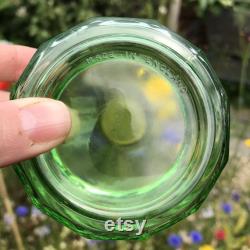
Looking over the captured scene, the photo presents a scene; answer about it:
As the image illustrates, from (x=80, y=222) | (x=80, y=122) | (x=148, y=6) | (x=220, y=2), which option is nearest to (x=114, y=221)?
(x=80, y=222)

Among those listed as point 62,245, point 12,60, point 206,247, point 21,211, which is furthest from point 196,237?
point 12,60

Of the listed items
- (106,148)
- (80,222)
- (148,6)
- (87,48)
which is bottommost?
(80,222)

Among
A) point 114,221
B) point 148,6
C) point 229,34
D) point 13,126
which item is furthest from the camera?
point 229,34

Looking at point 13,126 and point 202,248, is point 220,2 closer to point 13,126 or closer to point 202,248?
point 202,248

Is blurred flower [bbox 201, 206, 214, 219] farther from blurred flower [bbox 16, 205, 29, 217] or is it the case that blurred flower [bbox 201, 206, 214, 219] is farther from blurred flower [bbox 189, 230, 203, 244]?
blurred flower [bbox 16, 205, 29, 217]

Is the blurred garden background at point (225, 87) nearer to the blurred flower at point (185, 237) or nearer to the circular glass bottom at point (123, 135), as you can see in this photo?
the blurred flower at point (185, 237)

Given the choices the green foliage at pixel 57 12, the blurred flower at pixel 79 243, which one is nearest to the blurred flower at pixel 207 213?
the blurred flower at pixel 79 243
